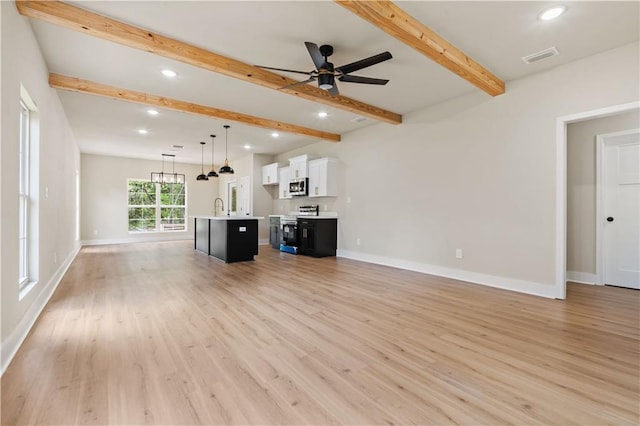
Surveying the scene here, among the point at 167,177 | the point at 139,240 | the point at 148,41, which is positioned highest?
the point at 148,41

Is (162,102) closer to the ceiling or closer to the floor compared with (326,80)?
closer to the ceiling

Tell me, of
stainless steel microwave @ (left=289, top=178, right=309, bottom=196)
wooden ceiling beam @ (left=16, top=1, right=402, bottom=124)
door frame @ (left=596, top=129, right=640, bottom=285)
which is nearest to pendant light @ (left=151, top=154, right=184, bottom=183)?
stainless steel microwave @ (left=289, top=178, right=309, bottom=196)

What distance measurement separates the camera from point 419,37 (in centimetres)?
272

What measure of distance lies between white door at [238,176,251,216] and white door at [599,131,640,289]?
7987 millimetres

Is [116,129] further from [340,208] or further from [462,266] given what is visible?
[462,266]

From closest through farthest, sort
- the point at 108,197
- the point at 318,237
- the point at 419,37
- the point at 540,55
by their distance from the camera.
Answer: the point at 419,37 < the point at 540,55 < the point at 318,237 < the point at 108,197

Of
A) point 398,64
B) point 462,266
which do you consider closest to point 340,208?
point 462,266

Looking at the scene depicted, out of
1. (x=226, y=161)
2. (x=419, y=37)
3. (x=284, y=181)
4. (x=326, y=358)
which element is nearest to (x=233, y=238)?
(x=226, y=161)

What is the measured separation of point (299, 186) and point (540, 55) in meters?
5.24

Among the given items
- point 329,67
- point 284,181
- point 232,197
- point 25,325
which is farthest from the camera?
point 232,197

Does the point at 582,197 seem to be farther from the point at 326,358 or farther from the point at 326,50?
the point at 326,358

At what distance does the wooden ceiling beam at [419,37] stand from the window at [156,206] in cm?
978

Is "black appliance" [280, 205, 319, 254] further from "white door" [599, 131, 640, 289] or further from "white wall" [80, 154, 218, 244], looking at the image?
"white door" [599, 131, 640, 289]

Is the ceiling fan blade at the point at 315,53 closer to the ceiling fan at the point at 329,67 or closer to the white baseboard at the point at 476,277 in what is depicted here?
the ceiling fan at the point at 329,67
